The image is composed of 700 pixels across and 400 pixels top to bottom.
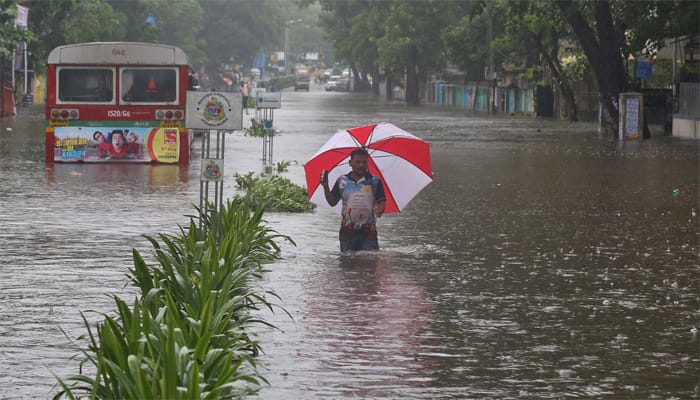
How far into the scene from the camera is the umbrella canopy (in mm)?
14180

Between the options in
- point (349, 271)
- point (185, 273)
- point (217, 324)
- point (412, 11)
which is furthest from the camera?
point (412, 11)

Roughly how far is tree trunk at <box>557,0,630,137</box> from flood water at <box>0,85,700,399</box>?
54.8 feet

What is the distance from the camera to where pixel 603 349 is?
902 centimetres

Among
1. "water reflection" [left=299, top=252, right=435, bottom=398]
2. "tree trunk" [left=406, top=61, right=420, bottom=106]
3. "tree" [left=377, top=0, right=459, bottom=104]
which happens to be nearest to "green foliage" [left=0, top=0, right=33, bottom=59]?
"water reflection" [left=299, top=252, right=435, bottom=398]

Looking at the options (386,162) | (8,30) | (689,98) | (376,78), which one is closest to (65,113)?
(386,162)

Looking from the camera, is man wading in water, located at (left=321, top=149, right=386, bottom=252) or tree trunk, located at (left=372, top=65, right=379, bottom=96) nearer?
man wading in water, located at (left=321, top=149, right=386, bottom=252)

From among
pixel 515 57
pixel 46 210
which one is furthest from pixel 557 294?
pixel 515 57

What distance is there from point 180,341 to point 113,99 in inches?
760

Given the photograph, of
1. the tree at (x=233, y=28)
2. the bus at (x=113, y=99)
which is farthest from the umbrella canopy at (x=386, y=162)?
the tree at (x=233, y=28)

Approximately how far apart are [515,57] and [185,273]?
6024 centimetres

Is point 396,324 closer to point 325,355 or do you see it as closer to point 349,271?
point 325,355

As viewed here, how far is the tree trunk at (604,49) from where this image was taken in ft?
131

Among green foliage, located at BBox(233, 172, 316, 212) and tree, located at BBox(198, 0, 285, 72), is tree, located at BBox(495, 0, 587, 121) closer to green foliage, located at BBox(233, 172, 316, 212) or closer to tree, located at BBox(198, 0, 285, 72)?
green foliage, located at BBox(233, 172, 316, 212)

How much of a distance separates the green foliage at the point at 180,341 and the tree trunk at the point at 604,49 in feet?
102
